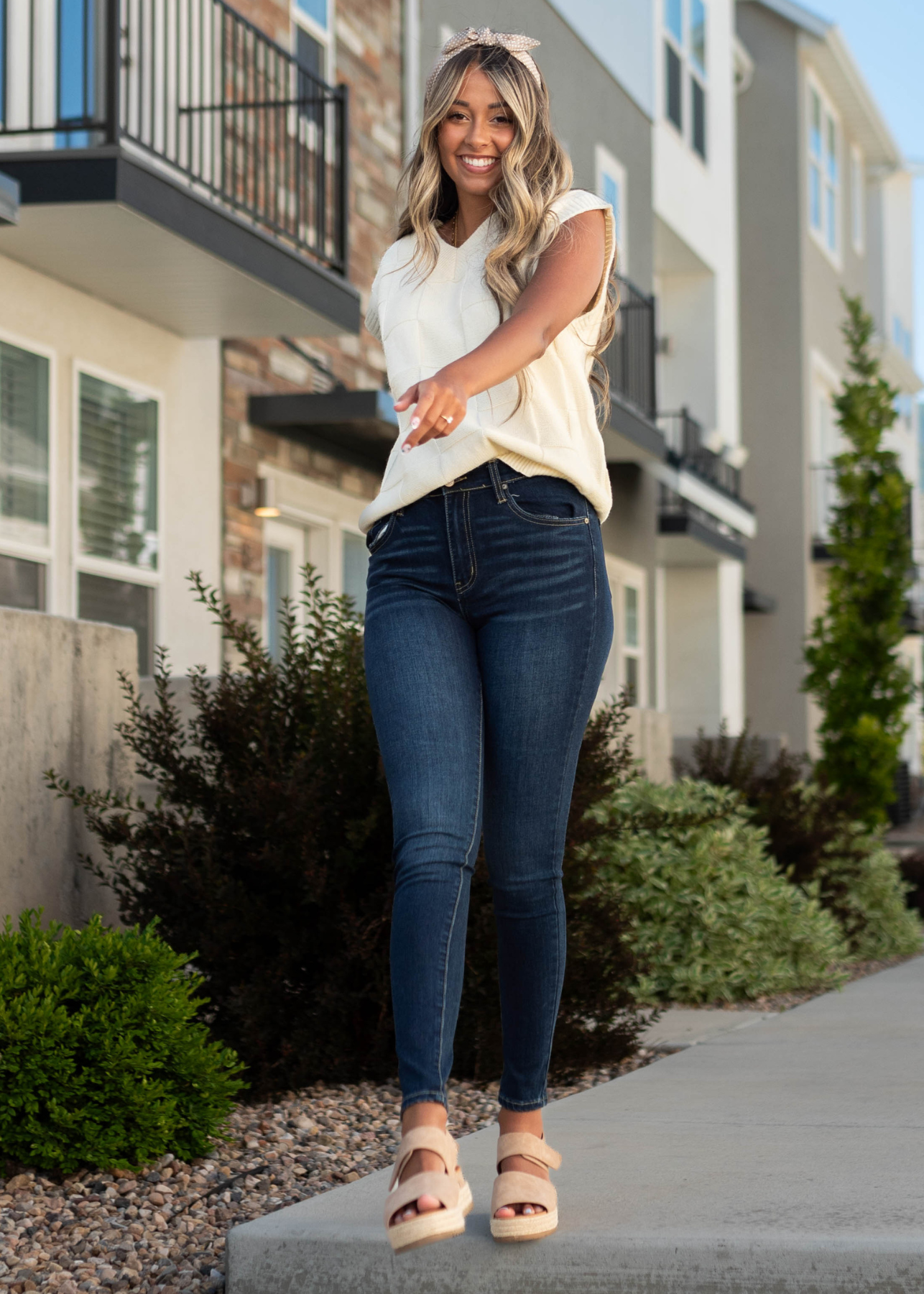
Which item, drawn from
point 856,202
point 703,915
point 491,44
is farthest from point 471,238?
point 856,202

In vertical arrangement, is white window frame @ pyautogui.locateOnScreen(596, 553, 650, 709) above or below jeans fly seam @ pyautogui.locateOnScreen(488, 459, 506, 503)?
above

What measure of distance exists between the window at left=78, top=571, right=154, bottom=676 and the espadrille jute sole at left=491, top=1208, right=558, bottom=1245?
611cm

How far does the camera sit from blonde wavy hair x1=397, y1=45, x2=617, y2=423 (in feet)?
8.71

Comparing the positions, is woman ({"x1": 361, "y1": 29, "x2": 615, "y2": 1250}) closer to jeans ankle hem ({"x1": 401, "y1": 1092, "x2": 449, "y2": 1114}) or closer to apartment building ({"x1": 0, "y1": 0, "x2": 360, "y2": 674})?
jeans ankle hem ({"x1": 401, "y1": 1092, "x2": 449, "y2": 1114})

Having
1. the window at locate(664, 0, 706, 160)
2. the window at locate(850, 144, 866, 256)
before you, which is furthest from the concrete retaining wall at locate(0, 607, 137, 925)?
the window at locate(850, 144, 866, 256)

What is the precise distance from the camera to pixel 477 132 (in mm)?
2682

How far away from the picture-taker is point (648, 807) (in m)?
6.86

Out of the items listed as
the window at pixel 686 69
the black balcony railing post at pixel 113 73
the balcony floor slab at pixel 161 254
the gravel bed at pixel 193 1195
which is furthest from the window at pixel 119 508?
the window at pixel 686 69

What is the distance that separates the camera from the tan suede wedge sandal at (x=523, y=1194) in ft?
8.37

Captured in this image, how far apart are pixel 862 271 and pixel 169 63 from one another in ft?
60.6

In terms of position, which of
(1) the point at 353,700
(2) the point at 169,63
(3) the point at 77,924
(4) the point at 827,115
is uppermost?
(4) the point at 827,115

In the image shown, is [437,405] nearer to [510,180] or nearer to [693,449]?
[510,180]

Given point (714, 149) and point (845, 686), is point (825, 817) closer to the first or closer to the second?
point (845, 686)

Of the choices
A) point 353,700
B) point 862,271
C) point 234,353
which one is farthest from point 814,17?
point 353,700
